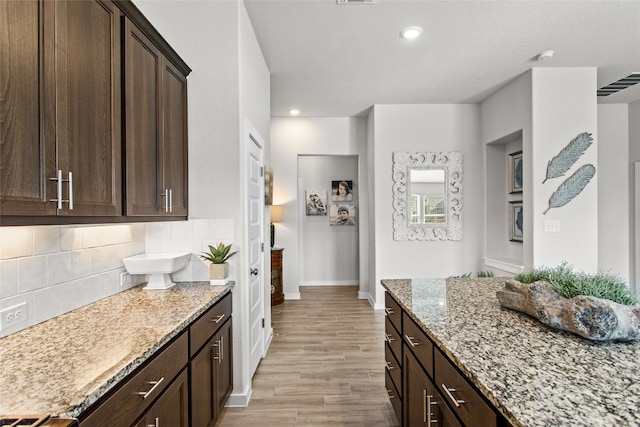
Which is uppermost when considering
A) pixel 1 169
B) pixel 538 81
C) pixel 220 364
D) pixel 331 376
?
pixel 538 81

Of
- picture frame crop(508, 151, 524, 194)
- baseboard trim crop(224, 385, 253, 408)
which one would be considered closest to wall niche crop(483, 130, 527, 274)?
picture frame crop(508, 151, 524, 194)

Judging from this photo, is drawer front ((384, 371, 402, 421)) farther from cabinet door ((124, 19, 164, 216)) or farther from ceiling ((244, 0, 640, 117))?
ceiling ((244, 0, 640, 117))

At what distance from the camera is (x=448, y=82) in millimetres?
4195

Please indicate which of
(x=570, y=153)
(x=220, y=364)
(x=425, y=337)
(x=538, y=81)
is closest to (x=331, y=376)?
(x=220, y=364)

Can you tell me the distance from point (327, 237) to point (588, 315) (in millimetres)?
5420

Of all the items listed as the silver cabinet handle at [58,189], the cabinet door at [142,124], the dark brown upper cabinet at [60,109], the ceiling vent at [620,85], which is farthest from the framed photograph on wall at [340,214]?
the silver cabinet handle at [58,189]

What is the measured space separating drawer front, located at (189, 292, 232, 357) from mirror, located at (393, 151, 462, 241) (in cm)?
329

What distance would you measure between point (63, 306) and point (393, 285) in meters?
1.82

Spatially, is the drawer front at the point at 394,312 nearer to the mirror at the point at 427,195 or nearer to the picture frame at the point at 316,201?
the mirror at the point at 427,195

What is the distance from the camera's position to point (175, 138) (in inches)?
90.3

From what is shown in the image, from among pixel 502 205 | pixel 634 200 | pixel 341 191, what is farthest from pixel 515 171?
pixel 341 191

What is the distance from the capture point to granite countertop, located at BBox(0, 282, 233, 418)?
0.90 m

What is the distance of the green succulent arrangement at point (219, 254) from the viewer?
2260 mm

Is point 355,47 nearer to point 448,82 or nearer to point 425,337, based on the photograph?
point 448,82
